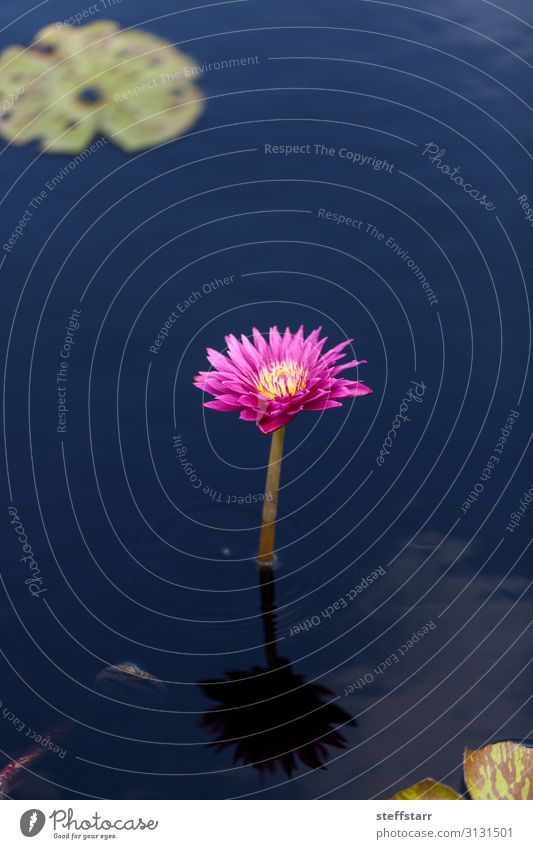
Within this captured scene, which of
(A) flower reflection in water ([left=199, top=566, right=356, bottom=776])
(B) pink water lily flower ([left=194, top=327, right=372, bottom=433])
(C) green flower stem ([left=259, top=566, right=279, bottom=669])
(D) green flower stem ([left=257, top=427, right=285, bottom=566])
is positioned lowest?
(A) flower reflection in water ([left=199, top=566, right=356, bottom=776])

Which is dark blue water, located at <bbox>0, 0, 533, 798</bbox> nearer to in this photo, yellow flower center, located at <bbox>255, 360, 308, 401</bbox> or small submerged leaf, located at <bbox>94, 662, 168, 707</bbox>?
small submerged leaf, located at <bbox>94, 662, 168, 707</bbox>

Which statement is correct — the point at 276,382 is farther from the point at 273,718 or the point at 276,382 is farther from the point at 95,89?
the point at 95,89

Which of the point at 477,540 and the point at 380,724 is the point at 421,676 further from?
the point at 477,540

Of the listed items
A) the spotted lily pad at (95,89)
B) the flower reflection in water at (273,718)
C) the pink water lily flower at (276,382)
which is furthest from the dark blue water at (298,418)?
the pink water lily flower at (276,382)

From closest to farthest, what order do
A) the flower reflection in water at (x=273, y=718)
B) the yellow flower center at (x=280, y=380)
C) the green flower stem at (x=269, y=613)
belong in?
1. the flower reflection in water at (x=273, y=718)
2. the yellow flower center at (x=280, y=380)
3. the green flower stem at (x=269, y=613)

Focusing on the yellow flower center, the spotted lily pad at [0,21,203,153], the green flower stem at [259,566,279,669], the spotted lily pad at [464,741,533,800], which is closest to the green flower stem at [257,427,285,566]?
the green flower stem at [259,566,279,669]

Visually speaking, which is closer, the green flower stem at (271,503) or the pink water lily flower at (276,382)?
the pink water lily flower at (276,382)

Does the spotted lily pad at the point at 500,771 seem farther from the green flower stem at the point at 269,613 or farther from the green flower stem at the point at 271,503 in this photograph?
the green flower stem at the point at 271,503

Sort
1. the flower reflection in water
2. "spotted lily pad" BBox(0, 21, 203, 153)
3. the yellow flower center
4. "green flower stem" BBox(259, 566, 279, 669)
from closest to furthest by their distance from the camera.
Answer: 1. the flower reflection in water
2. the yellow flower center
3. "green flower stem" BBox(259, 566, 279, 669)
4. "spotted lily pad" BBox(0, 21, 203, 153)
